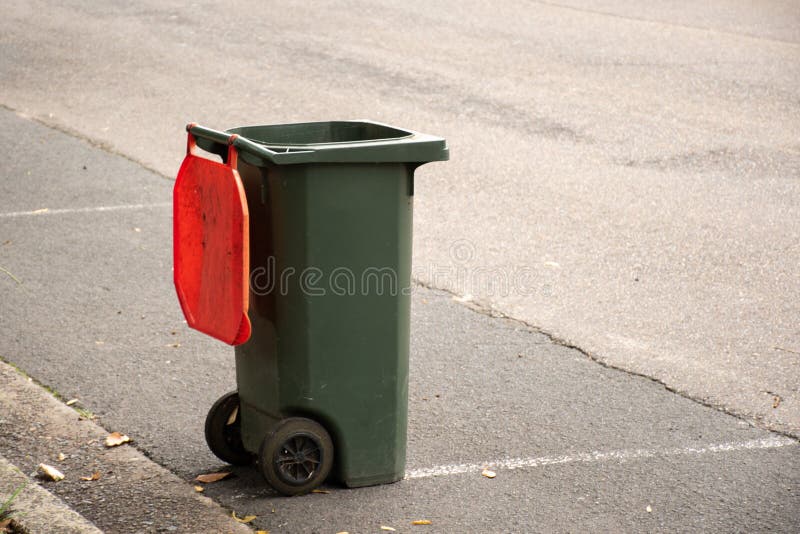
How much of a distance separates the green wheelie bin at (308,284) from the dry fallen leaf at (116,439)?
64cm

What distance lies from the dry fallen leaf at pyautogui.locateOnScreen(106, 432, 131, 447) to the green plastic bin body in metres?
0.67

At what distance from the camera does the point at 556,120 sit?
1003cm

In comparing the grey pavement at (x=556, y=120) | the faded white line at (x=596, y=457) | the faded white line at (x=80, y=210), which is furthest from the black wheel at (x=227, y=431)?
the faded white line at (x=80, y=210)

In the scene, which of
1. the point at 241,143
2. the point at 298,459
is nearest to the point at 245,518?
the point at 298,459

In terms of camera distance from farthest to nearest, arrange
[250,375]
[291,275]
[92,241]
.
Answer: [92,241]
[250,375]
[291,275]

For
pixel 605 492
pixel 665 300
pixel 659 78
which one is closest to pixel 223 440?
pixel 605 492

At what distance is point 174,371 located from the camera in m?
5.23

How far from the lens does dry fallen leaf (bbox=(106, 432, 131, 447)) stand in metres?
4.45

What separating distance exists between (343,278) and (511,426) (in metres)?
1.28

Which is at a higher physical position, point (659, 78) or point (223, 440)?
point (659, 78)

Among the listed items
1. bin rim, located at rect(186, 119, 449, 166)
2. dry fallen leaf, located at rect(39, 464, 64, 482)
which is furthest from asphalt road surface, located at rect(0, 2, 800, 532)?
bin rim, located at rect(186, 119, 449, 166)

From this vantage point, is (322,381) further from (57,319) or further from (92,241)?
(92,241)

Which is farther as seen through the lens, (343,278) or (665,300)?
(665,300)

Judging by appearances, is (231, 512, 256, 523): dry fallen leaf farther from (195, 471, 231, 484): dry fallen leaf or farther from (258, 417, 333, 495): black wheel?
(195, 471, 231, 484): dry fallen leaf
